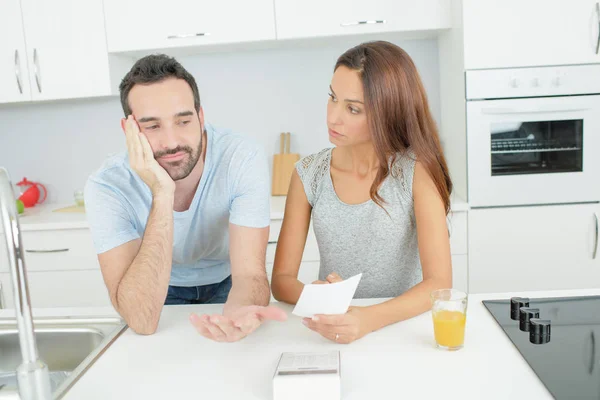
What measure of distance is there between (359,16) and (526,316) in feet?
6.14

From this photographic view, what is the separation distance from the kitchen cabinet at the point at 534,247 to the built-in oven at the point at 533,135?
6 cm

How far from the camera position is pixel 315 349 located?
122 cm

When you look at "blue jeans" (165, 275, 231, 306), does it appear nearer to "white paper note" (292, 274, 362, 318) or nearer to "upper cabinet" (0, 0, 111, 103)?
"white paper note" (292, 274, 362, 318)

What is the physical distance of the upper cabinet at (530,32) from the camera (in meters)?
2.60

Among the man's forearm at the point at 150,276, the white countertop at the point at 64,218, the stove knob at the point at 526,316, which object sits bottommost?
the stove knob at the point at 526,316

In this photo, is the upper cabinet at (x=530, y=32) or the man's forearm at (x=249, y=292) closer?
the man's forearm at (x=249, y=292)

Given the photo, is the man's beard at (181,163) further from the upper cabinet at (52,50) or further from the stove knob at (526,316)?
the upper cabinet at (52,50)

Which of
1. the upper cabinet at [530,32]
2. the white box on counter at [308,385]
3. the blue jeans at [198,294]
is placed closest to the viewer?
the white box on counter at [308,385]

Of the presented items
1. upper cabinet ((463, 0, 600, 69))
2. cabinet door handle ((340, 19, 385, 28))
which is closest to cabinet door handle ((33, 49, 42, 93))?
cabinet door handle ((340, 19, 385, 28))

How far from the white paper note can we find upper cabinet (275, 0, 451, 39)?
1.88 meters

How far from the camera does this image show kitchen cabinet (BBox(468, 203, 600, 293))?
2736 millimetres

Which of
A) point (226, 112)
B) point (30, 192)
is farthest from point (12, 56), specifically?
point (226, 112)

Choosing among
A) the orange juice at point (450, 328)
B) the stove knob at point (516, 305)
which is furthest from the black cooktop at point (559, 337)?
the orange juice at point (450, 328)

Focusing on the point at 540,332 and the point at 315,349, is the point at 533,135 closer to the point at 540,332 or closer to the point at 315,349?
the point at 540,332
